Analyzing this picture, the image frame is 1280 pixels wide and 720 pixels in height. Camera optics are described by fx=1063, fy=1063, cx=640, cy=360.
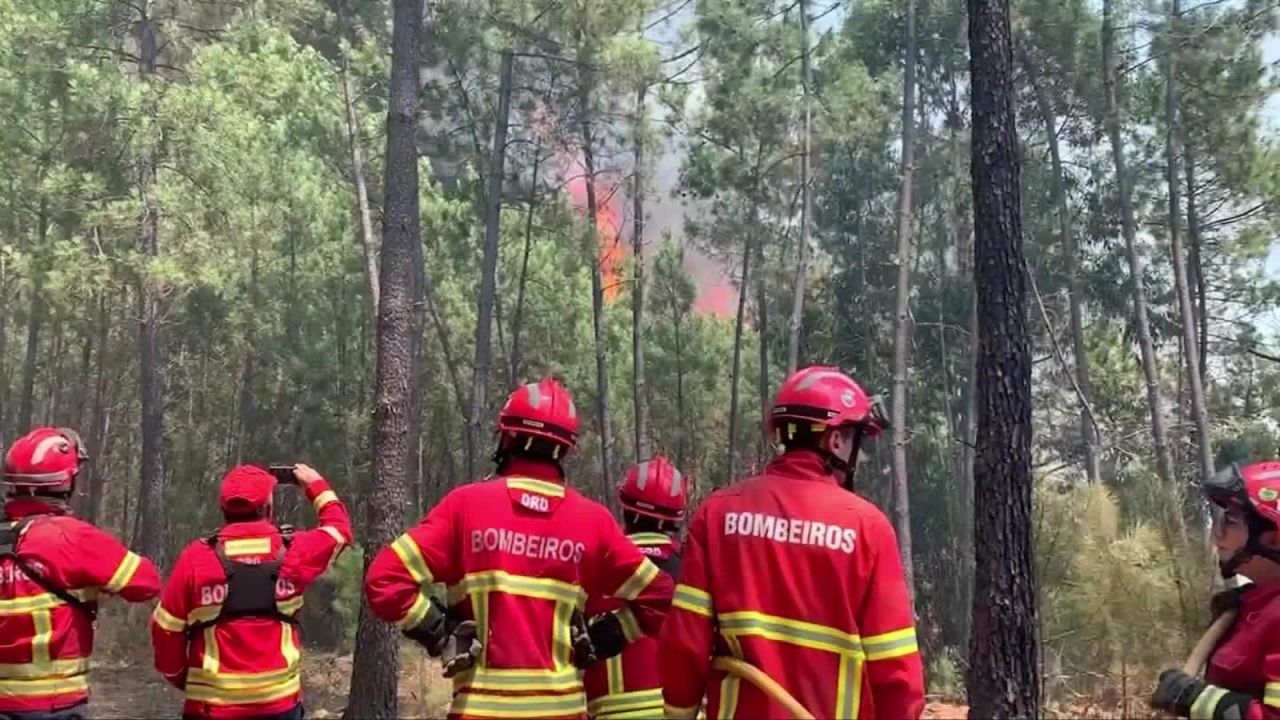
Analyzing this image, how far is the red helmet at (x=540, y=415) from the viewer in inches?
132

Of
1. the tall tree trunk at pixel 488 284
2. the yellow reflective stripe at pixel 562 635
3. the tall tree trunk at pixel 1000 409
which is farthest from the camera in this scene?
the tall tree trunk at pixel 488 284

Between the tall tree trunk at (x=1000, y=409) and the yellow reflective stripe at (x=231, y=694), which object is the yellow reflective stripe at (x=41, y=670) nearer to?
the yellow reflective stripe at (x=231, y=694)

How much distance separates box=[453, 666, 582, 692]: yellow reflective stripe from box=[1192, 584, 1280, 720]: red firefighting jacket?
1.77 metres

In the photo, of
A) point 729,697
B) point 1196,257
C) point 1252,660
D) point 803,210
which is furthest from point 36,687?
point 1196,257

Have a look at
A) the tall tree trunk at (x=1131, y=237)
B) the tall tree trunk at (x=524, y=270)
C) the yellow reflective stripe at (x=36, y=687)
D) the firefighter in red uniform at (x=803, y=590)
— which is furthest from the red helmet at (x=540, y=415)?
the tall tree trunk at (x=524, y=270)

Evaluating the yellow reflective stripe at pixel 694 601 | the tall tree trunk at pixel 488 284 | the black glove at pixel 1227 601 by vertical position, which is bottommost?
the black glove at pixel 1227 601

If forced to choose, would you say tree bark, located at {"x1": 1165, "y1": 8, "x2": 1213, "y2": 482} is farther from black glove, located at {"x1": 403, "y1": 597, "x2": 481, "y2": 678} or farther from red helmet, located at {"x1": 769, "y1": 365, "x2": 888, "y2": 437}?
black glove, located at {"x1": 403, "y1": 597, "x2": 481, "y2": 678}

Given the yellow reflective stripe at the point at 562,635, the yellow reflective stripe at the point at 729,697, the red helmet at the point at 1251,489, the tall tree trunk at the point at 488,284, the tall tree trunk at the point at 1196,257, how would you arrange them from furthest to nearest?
the tall tree trunk at the point at 1196,257, the tall tree trunk at the point at 488,284, the yellow reflective stripe at the point at 562,635, the red helmet at the point at 1251,489, the yellow reflective stripe at the point at 729,697

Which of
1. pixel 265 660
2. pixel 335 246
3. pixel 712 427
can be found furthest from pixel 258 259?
pixel 265 660

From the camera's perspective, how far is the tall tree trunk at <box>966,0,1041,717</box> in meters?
6.18

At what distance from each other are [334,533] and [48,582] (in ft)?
3.40

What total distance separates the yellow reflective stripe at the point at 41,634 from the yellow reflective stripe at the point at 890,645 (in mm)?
3113

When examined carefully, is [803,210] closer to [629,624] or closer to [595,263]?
[595,263]

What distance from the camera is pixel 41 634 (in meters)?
3.98
